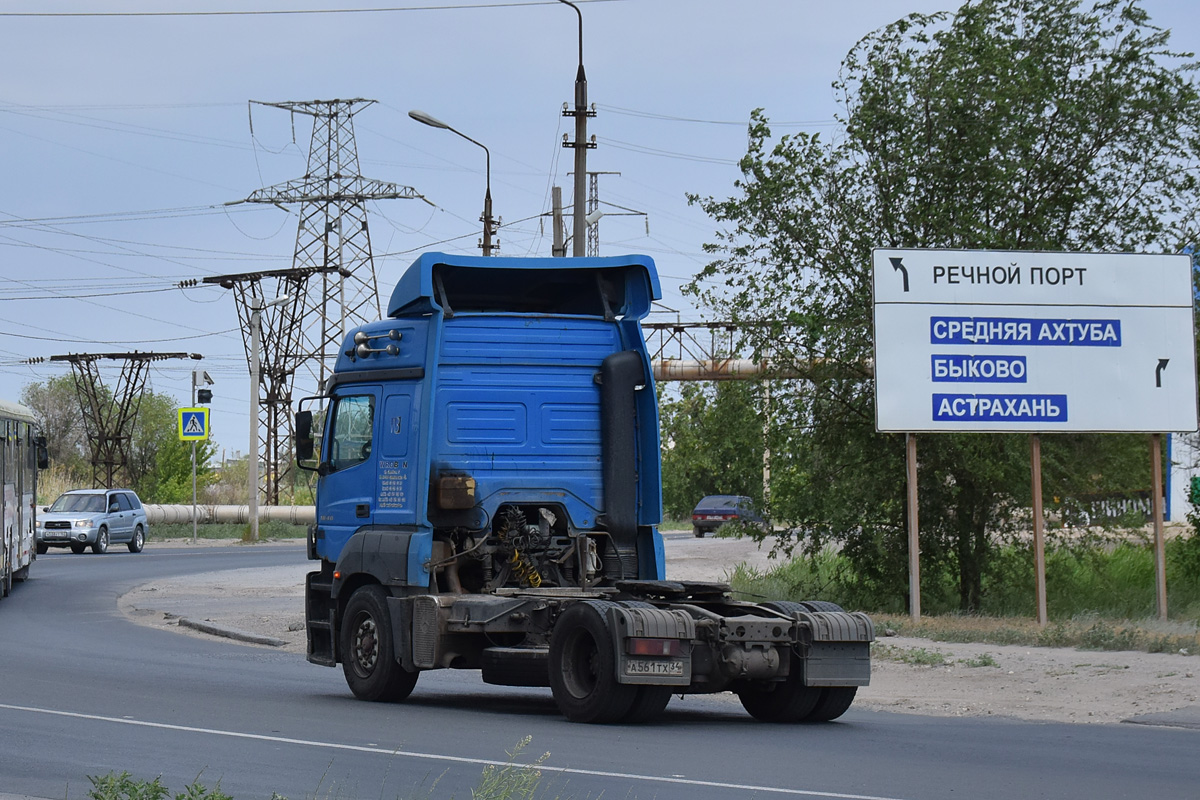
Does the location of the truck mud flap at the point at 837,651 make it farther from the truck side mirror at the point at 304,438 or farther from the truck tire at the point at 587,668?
the truck side mirror at the point at 304,438

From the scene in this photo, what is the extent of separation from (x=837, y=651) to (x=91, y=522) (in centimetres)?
3554

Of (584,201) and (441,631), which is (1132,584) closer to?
(584,201)

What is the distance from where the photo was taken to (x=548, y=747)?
9914mm

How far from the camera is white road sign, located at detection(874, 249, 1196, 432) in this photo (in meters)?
19.3

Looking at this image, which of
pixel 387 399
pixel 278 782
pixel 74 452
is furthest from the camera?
pixel 74 452

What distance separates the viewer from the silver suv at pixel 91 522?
43.0 metres

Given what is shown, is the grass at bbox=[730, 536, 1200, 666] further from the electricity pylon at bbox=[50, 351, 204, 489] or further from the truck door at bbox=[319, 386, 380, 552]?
the electricity pylon at bbox=[50, 351, 204, 489]

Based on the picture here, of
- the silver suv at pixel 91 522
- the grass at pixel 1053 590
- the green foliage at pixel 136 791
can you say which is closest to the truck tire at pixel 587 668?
the green foliage at pixel 136 791

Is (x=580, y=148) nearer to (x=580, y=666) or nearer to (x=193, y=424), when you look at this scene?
(x=580, y=666)

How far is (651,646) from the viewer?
34.5 feet

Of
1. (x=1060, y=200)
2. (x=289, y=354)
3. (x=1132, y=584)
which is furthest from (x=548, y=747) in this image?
(x=289, y=354)

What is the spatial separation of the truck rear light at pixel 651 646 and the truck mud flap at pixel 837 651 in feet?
3.71

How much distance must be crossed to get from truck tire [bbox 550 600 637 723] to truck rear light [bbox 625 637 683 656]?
152mm

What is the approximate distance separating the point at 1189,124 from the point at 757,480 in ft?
25.3
